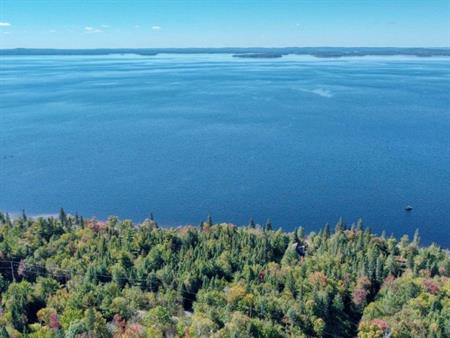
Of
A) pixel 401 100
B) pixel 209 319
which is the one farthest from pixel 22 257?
pixel 401 100

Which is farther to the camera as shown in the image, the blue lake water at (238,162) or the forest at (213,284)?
the blue lake water at (238,162)

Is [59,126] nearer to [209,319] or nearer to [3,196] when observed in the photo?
[3,196]

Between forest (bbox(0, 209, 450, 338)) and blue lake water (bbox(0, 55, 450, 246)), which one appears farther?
blue lake water (bbox(0, 55, 450, 246))

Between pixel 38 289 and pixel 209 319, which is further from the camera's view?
pixel 38 289
